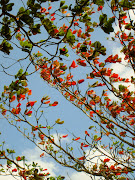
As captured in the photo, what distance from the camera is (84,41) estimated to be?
10.8 ft

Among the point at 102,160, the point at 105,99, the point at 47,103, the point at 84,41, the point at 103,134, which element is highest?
the point at 84,41

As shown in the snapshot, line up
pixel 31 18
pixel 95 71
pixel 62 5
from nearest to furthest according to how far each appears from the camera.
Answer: pixel 31 18, pixel 62 5, pixel 95 71

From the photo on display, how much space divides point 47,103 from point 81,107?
569 mm

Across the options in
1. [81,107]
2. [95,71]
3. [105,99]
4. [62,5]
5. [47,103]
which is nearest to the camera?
[62,5]

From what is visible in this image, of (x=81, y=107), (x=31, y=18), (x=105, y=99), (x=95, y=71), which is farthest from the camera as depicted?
(x=105, y=99)

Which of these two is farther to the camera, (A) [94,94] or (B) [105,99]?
(B) [105,99]

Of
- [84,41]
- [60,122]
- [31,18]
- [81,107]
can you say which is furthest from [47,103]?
[31,18]

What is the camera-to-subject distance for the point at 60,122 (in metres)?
3.04

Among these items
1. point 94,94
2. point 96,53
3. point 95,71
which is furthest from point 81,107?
point 96,53

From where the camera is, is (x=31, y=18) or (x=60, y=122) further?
(x=60, y=122)

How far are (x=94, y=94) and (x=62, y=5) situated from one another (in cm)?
171

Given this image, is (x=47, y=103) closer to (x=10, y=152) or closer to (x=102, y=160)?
(x=10, y=152)

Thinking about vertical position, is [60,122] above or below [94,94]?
below

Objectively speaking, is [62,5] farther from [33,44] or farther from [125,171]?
[125,171]
